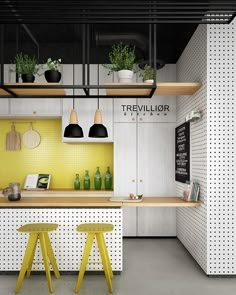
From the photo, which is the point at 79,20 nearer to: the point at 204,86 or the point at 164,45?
the point at 204,86

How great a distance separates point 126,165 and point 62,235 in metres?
2.04

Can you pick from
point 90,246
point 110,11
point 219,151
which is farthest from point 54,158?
point 110,11

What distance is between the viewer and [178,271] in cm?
432

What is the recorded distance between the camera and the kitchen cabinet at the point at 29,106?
598 cm

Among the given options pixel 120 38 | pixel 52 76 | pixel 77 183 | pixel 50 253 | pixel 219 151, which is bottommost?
pixel 50 253

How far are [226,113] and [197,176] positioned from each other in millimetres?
916

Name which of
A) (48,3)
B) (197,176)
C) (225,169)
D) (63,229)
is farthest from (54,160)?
(48,3)

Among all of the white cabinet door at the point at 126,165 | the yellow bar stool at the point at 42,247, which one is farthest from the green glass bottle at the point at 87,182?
the yellow bar stool at the point at 42,247

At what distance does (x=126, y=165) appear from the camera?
19.7 feet

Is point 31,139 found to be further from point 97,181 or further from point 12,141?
point 97,181

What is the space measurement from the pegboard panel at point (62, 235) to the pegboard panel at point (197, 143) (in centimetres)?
97

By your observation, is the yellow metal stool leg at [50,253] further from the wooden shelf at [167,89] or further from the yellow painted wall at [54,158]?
the yellow painted wall at [54,158]

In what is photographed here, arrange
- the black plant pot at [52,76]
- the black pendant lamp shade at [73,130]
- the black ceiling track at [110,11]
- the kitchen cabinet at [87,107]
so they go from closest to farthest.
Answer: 1. the black ceiling track at [110,11]
2. the black plant pot at [52,76]
3. the black pendant lamp shade at [73,130]
4. the kitchen cabinet at [87,107]

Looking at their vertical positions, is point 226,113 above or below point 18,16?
below
